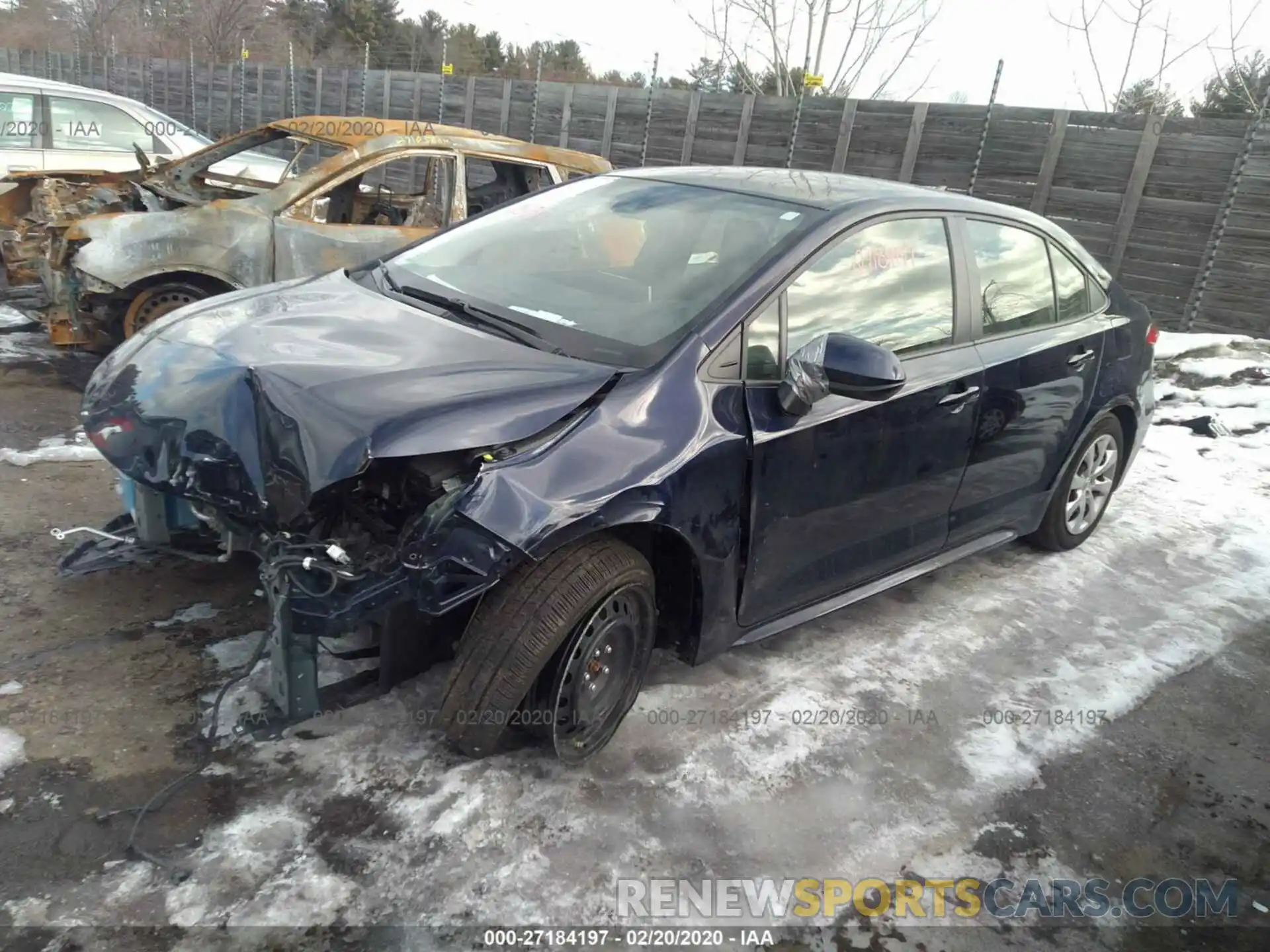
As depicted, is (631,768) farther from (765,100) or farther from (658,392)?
(765,100)

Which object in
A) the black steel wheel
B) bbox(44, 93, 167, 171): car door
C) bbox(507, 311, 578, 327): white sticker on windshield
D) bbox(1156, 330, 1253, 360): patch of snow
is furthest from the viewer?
bbox(44, 93, 167, 171): car door

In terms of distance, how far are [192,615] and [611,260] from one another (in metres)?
2.00

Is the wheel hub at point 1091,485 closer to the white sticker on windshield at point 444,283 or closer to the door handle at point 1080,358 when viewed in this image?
the door handle at point 1080,358

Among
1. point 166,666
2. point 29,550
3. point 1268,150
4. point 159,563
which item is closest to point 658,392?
point 166,666

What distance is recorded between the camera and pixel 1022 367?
12.3ft

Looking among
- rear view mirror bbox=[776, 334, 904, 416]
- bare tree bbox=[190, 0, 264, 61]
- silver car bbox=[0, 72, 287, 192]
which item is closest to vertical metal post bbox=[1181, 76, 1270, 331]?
rear view mirror bbox=[776, 334, 904, 416]

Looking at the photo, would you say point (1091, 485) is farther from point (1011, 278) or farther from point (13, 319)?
point (13, 319)

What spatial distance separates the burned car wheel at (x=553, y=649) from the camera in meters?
2.47

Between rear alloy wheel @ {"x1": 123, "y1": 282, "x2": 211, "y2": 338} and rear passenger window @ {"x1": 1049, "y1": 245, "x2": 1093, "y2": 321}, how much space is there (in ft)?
15.7

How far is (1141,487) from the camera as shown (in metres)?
5.95

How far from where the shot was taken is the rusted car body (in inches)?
213

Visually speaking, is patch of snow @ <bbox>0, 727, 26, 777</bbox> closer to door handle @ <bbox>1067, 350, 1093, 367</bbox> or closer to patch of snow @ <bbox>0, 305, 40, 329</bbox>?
door handle @ <bbox>1067, 350, 1093, 367</bbox>

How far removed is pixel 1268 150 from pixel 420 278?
364 inches

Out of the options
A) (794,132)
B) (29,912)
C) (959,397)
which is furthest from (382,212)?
(794,132)
